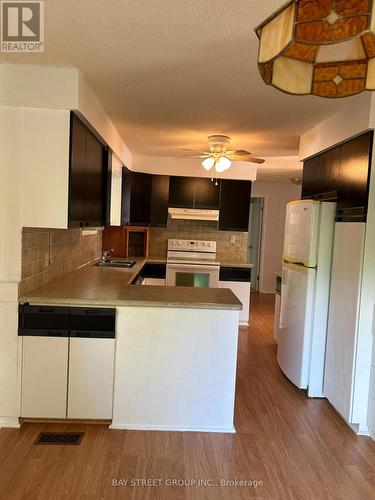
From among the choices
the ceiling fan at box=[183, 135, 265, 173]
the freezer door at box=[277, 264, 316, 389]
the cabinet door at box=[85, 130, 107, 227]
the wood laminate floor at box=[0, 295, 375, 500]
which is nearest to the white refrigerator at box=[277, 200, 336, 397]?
the freezer door at box=[277, 264, 316, 389]

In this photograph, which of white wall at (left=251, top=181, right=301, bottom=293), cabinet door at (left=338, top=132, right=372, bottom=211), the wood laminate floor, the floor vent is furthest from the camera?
white wall at (left=251, top=181, right=301, bottom=293)

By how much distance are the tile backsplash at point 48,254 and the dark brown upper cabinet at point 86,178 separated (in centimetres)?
38

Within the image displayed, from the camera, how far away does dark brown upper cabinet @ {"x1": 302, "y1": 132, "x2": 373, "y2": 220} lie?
2.61 meters

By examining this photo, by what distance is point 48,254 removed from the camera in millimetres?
3078

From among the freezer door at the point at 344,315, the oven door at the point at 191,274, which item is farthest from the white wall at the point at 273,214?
the freezer door at the point at 344,315

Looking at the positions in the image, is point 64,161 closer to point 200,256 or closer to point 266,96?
point 266,96

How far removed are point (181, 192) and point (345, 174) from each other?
283cm

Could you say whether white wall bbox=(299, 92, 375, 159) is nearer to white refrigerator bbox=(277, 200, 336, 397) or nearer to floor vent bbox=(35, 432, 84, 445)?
white refrigerator bbox=(277, 200, 336, 397)

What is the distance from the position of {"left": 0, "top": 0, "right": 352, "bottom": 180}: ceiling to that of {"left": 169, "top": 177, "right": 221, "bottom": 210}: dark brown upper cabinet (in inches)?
64.9

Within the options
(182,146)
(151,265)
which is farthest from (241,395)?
(182,146)

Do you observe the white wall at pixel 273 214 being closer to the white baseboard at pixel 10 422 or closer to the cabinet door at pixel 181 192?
the cabinet door at pixel 181 192

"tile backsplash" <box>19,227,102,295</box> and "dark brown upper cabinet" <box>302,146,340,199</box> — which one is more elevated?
"dark brown upper cabinet" <box>302,146,340,199</box>

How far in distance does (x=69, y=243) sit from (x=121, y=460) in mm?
2171

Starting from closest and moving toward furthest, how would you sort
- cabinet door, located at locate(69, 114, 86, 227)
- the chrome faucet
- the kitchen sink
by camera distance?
cabinet door, located at locate(69, 114, 86, 227), the kitchen sink, the chrome faucet
